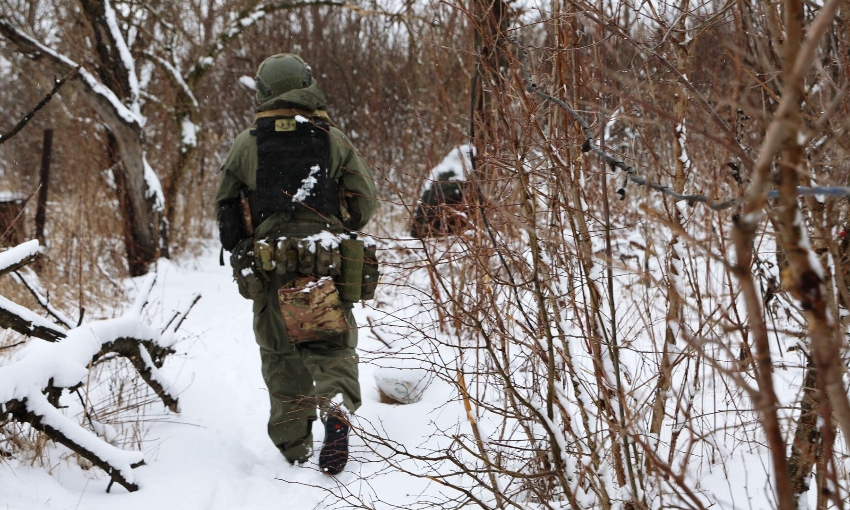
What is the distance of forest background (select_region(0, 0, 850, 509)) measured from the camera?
105 centimetres

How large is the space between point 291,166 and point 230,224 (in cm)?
42

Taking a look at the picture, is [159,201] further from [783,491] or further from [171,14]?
[783,491]

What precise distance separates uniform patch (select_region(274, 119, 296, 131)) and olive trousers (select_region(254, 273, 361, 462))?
66 centimetres

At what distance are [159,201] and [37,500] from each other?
5.49m

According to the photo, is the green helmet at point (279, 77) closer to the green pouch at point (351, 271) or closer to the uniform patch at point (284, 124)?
the uniform patch at point (284, 124)

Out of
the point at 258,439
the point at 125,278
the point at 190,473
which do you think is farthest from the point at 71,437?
the point at 125,278

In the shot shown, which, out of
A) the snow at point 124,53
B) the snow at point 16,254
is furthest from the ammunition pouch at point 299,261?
the snow at point 124,53

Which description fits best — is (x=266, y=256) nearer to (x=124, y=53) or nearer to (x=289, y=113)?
(x=289, y=113)

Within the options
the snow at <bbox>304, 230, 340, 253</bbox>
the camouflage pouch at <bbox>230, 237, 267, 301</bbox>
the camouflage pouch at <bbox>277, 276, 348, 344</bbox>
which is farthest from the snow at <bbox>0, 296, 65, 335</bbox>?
the snow at <bbox>304, 230, 340, 253</bbox>

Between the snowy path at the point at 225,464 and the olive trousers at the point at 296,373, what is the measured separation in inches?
5.6

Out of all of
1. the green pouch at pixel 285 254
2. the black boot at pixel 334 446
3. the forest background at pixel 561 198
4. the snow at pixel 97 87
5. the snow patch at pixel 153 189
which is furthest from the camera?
the snow patch at pixel 153 189

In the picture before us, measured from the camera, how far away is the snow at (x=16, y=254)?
6.77 ft

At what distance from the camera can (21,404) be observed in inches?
80.7

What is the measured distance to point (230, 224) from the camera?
10.0 feet
